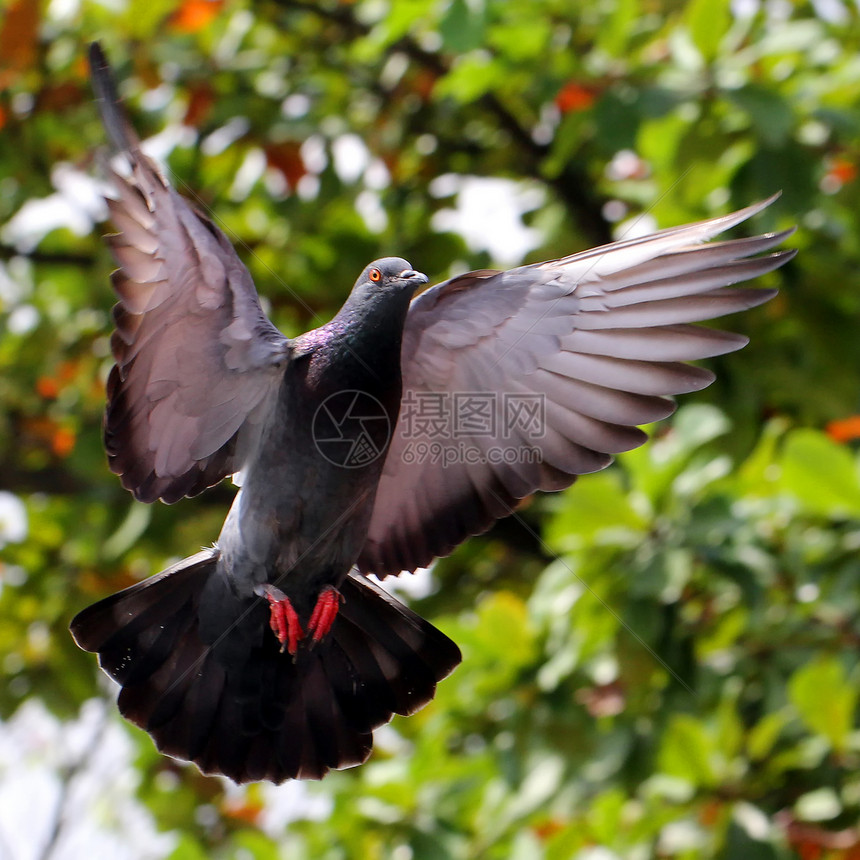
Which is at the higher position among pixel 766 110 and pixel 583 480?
pixel 766 110

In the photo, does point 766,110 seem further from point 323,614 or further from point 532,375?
point 323,614

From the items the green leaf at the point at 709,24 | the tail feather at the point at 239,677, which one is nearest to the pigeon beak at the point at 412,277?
the tail feather at the point at 239,677

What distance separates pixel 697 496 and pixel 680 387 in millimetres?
1559

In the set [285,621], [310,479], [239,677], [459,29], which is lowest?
[239,677]

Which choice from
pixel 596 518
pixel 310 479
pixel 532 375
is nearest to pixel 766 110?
pixel 596 518

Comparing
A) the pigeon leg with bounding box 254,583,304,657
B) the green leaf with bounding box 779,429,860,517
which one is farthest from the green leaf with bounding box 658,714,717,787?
the pigeon leg with bounding box 254,583,304,657

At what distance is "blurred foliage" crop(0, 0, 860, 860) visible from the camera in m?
4.21

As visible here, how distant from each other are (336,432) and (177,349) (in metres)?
0.43

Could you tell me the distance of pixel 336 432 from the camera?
2.56 meters

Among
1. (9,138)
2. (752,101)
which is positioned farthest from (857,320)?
(9,138)

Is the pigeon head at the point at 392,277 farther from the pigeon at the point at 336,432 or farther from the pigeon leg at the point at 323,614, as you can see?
the pigeon leg at the point at 323,614

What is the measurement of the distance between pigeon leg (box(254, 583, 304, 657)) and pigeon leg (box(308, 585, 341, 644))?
37mm

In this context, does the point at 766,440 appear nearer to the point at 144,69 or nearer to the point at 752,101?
the point at 752,101

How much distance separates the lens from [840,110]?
14.0 ft
